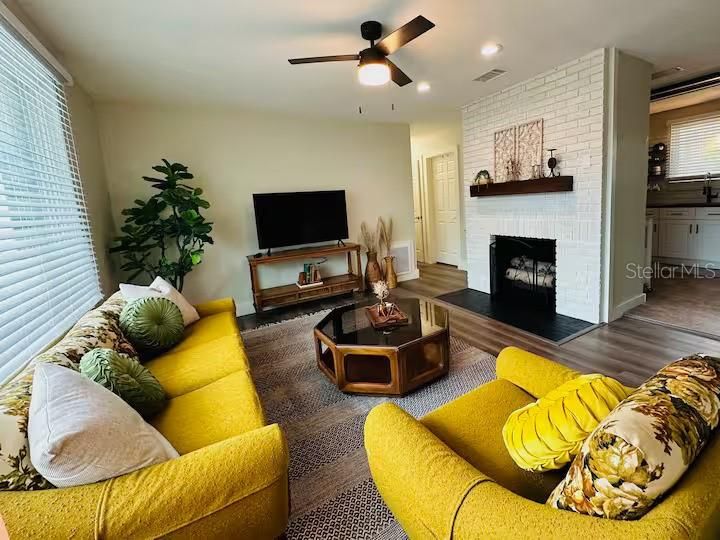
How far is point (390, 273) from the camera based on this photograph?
5.26m

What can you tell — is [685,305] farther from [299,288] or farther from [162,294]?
[162,294]

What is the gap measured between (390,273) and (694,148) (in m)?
4.90

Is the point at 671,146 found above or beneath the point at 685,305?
above

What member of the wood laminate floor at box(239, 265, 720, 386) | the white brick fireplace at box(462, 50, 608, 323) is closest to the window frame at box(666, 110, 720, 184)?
the white brick fireplace at box(462, 50, 608, 323)

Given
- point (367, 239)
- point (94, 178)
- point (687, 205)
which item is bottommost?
point (367, 239)

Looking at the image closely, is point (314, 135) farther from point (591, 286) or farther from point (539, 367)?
point (539, 367)

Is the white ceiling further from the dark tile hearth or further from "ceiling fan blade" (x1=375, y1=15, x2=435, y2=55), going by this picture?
the dark tile hearth

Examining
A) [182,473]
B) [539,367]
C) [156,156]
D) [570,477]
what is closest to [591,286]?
[539,367]

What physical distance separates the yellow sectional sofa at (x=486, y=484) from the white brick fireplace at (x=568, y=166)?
94.6 inches

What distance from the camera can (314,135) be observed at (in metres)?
4.71

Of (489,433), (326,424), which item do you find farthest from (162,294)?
(489,433)

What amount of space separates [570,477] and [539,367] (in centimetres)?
76

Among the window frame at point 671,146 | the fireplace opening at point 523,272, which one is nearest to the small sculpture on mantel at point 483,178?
the fireplace opening at point 523,272

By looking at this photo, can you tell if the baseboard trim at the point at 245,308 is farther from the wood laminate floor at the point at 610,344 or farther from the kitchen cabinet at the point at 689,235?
the kitchen cabinet at the point at 689,235
